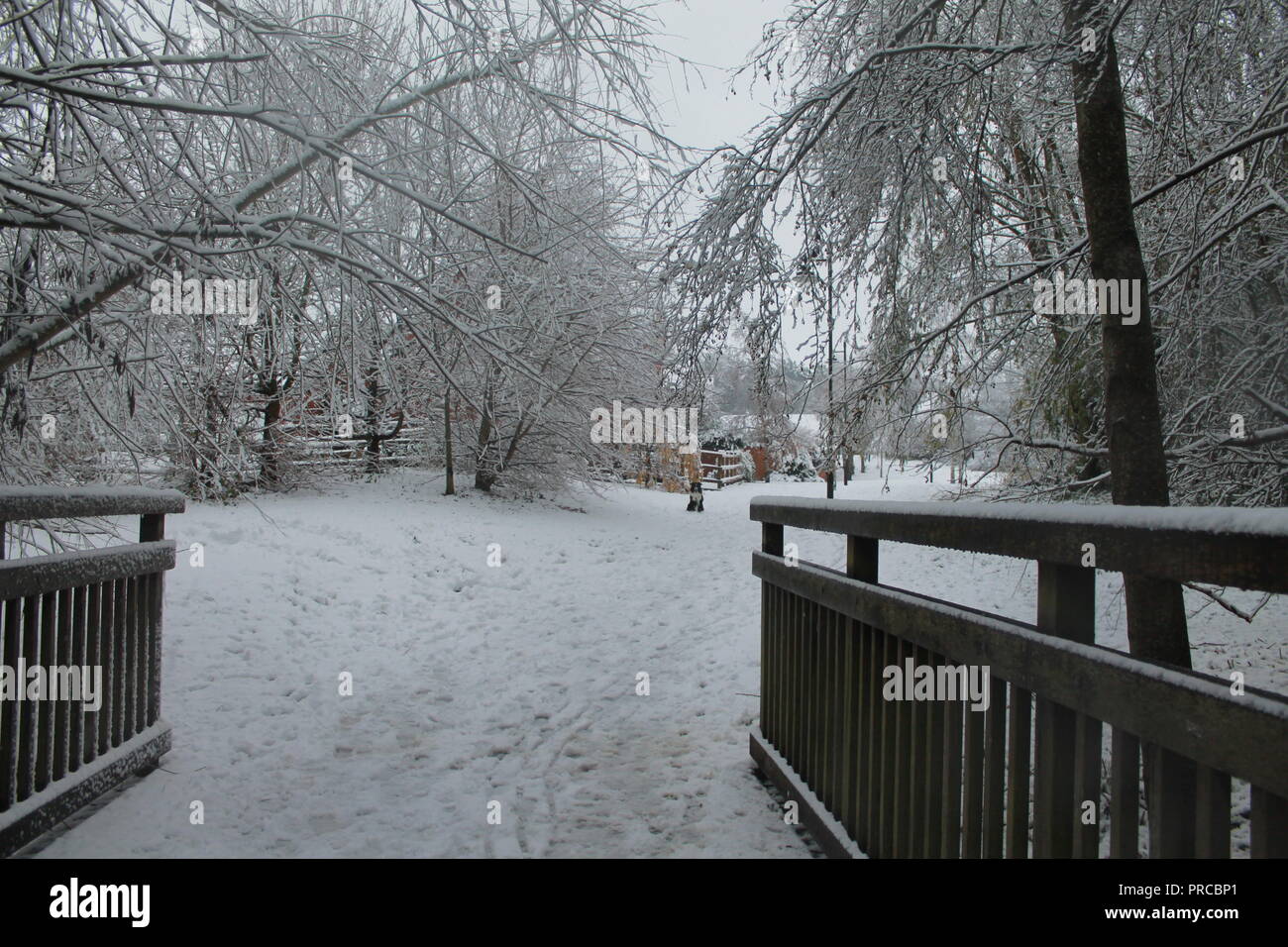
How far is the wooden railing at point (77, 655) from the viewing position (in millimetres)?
2918

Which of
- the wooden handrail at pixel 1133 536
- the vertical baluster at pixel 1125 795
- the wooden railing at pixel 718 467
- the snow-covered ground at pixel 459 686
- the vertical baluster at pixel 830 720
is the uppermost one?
the wooden railing at pixel 718 467

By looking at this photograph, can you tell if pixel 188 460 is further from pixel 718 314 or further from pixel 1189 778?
pixel 1189 778

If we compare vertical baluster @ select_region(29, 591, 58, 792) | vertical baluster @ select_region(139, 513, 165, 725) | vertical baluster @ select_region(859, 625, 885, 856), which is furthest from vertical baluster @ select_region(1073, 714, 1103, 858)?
vertical baluster @ select_region(139, 513, 165, 725)

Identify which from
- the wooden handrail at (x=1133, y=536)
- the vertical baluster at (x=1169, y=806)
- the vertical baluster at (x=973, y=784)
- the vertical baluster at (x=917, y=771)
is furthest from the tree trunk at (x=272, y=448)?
the vertical baluster at (x=1169, y=806)

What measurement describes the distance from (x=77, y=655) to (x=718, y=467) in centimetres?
2646

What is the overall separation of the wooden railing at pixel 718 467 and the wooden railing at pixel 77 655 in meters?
25.1

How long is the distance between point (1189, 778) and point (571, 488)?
1645 centimetres

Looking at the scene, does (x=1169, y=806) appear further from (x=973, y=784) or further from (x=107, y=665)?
(x=107, y=665)

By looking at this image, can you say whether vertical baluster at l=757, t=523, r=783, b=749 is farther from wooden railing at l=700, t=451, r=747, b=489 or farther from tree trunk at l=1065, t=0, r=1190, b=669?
wooden railing at l=700, t=451, r=747, b=489

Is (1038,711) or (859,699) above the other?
(1038,711)

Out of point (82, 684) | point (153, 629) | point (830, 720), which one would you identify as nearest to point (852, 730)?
point (830, 720)

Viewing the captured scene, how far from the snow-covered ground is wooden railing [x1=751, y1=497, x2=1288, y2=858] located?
2.44 ft

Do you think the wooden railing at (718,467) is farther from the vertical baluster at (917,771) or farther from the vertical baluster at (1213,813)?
the vertical baluster at (1213,813)

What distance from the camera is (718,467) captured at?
29250 millimetres
